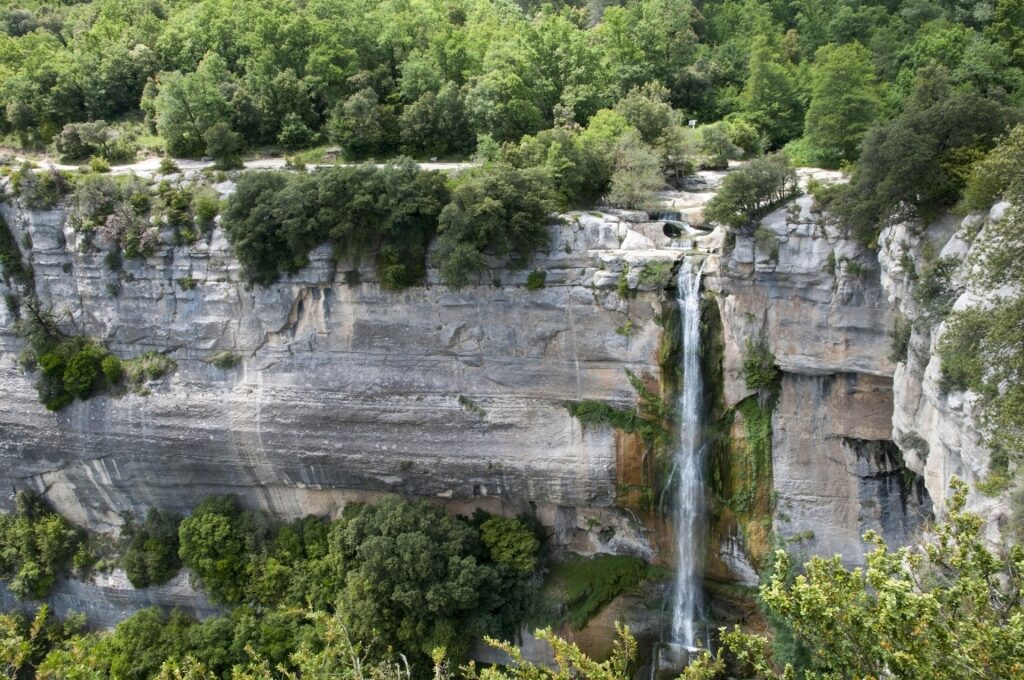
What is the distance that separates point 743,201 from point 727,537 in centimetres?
990

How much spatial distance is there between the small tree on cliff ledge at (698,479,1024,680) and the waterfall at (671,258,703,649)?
12331 mm

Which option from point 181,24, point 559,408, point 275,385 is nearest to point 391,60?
point 181,24

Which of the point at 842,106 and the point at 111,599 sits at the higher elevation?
the point at 842,106

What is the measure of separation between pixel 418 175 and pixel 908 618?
17.4 meters

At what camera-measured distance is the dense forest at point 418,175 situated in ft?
54.7

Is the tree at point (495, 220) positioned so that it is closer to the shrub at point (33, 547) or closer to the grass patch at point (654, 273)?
the grass patch at point (654, 273)

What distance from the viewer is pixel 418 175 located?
2181 centimetres

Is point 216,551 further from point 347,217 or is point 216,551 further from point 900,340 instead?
point 900,340

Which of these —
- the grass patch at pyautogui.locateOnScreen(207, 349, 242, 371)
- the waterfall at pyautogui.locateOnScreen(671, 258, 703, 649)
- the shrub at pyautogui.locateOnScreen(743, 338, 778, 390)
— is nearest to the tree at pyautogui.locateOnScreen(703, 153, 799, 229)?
the waterfall at pyautogui.locateOnScreen(671, 258, 703, 649)

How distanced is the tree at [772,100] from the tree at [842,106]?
13.4 ft

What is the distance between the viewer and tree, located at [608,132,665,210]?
2280 centimetres

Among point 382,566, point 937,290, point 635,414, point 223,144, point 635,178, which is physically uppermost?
point 223,144

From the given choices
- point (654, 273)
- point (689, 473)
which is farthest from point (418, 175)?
point (689, 473)

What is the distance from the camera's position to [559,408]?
22359mm
